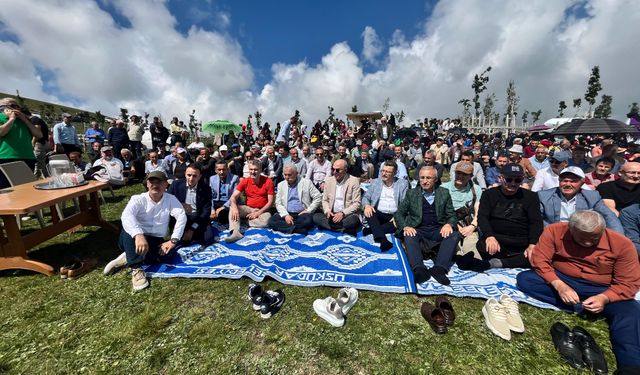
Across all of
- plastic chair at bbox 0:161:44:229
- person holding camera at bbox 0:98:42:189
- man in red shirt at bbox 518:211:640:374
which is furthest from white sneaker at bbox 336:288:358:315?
person holding camera at bbox 0:98:42:189

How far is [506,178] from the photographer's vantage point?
4344 mm

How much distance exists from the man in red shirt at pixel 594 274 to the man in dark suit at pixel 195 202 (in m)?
5.48

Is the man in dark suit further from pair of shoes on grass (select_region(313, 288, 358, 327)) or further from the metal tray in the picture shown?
pair of shoes on grass (select_region(313, 288, 358, 327))

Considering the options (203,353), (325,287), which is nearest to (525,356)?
(325,287)

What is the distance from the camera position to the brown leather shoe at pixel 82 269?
407cm

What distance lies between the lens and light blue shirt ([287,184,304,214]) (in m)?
6.54

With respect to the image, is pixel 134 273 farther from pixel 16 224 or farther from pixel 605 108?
pixel 605 108

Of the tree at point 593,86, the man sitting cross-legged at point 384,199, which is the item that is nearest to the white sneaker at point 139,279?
the man sitting cross-legged at point 384,199

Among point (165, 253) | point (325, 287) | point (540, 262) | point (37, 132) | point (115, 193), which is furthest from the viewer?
point (115, 193)

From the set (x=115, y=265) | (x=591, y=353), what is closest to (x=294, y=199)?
(x=115, y=265)

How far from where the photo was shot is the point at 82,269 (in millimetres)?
4203

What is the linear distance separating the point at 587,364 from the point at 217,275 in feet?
14.4

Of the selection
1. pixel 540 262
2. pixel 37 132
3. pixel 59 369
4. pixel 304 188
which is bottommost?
pixel 59 369

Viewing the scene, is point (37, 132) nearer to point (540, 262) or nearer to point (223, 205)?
point (223, 205)
